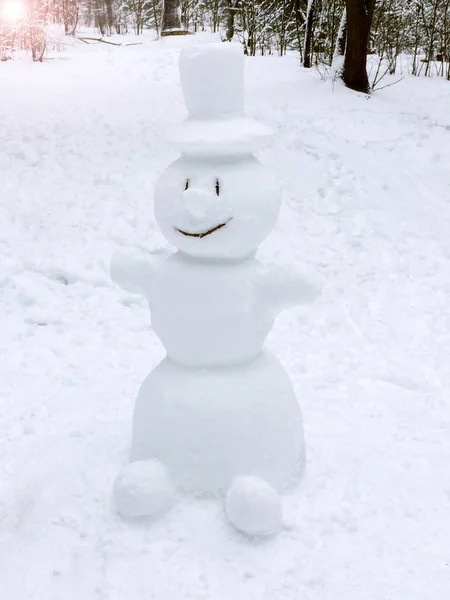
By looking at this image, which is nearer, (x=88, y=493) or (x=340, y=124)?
(x=88, y=493)

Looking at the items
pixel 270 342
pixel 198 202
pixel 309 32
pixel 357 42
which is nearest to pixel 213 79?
pixel 198 202

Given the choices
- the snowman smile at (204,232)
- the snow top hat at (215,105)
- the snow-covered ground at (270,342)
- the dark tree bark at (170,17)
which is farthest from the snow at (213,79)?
the dark tree bark at (170,17)

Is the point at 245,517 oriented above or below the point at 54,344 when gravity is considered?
above

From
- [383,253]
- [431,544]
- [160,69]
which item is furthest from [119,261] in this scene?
[160,69]

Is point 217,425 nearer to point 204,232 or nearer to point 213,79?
point 204,232

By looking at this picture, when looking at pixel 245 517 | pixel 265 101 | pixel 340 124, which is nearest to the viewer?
pixel 245 517

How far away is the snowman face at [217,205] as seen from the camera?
271 cm

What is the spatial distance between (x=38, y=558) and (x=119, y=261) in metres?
1.41

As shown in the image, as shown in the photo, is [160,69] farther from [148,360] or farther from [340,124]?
[148,360]

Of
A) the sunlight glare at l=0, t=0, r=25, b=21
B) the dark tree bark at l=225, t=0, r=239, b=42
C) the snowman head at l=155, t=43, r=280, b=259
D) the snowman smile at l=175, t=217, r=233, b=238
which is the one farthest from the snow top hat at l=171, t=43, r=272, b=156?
the dark tree bark at l=225, t=0, r=239, b=42

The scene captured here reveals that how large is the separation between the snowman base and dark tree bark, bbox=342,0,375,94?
23.7ft

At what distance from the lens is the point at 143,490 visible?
283 cm

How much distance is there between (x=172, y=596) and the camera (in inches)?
101

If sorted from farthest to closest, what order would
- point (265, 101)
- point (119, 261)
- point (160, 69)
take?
point (160, 69)
point (265, 101)
point (119, 261)
